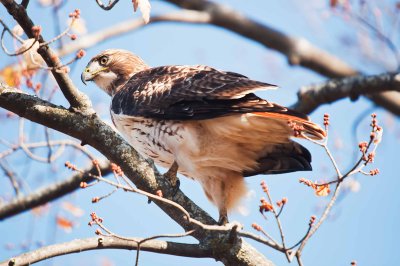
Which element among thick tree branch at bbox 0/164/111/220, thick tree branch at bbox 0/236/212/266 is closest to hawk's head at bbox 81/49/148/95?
thick tree branch at bbox 0/164/111/220

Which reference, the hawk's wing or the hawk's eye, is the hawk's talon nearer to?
the hawk's wing

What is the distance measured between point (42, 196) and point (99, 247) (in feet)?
7.86

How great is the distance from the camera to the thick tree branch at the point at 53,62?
4.00 metres

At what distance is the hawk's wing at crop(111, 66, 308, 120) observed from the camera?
4859 mm

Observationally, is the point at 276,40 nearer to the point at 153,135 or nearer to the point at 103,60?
the point at 103,60

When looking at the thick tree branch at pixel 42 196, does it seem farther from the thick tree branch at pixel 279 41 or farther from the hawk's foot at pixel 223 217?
the thick tree branch at pixel 279 41

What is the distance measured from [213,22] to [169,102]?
3428 millimetres

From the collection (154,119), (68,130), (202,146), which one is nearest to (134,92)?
(154,119)

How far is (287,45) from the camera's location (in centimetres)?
806

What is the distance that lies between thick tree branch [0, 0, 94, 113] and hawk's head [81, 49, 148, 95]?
185cm

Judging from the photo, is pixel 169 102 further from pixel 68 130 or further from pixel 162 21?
pixel 162 21

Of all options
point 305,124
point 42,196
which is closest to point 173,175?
point 305,124

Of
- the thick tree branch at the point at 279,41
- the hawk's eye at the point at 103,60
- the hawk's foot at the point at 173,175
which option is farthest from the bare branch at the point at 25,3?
the thick tree branch at the point at 279,41

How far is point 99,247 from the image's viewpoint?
13.0ft
